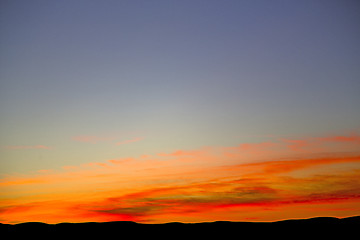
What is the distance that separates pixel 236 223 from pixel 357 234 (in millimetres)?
11485

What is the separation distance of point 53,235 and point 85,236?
2986 mm

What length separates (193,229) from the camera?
121 feet

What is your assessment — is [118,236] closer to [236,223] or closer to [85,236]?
[85,236]

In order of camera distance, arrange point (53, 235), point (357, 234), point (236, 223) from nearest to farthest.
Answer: point (357, 234), point (53, 235), point (236, 223)

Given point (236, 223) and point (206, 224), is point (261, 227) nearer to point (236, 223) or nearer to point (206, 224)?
point (236, 223)

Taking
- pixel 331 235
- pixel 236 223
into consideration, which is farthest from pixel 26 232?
pixel 331 235

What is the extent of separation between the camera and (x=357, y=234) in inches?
1260

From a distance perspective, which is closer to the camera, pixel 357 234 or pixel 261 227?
pixel 357 234

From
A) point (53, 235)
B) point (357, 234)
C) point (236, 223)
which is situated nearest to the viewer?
point (357, 234)

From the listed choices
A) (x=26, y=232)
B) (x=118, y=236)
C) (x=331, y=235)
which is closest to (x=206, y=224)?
(x=118, y=236)

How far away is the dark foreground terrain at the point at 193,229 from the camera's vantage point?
3434 cm

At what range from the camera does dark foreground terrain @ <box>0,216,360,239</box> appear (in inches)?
1352

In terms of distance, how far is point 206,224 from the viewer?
38.6 metres

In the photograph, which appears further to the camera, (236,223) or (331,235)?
(236,223)
